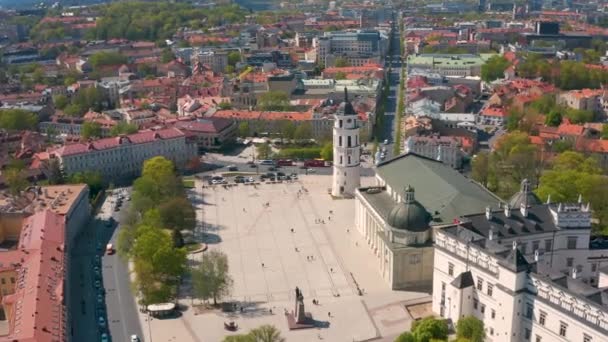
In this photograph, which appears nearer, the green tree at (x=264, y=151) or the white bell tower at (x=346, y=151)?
the white bell tower at (x=346, y=151)

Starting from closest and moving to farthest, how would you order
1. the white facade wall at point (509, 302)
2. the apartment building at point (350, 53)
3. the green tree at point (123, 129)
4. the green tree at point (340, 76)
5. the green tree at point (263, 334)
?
the white facade wall at point (509, 302) → the green tree at point (263, 334) → the green tree at point (123, 129) → the green tree at point (340, 76) → the apartment building at point (350, 53)

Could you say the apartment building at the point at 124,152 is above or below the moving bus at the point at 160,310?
above

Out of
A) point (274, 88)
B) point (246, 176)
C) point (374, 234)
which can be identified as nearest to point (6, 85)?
point (274, 88)

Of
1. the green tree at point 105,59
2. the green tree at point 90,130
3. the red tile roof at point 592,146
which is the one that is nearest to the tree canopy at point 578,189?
the red tile roof at point 592,146

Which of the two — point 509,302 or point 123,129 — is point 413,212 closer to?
point 509,302

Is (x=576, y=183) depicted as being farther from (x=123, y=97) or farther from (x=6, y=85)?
(x=6, y=85)

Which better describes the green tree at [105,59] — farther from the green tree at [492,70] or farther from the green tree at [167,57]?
the green tree at [492,70]

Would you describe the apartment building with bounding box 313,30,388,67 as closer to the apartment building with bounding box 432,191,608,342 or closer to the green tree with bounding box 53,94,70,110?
the green tree with bounding box 53,94,70,110

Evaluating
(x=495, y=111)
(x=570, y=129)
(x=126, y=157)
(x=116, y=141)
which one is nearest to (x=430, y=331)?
(x=126, y=157)
